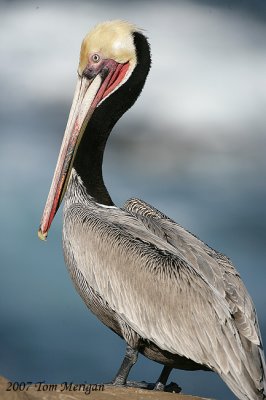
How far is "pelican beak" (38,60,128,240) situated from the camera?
36.7ft

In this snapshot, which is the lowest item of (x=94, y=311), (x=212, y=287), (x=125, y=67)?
(x=94, y=311)

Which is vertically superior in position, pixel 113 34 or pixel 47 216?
pixel 113 34

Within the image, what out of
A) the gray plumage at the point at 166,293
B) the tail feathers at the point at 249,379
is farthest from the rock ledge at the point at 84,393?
the gray plumage at the point at 166,293

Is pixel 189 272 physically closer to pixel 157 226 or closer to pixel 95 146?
pixel 157 226

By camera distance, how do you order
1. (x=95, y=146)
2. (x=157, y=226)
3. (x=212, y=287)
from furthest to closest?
(x=95, y=146)
(x=157, y=226)
(x=212, y=287)

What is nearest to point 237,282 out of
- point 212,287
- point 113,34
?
point 212,287

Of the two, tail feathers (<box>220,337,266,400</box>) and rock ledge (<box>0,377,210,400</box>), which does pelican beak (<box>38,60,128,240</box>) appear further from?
tail feathers (<box>220,337,266,400</box>)

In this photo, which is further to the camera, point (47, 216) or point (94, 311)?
point (47, 216)

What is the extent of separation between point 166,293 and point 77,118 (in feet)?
7.81

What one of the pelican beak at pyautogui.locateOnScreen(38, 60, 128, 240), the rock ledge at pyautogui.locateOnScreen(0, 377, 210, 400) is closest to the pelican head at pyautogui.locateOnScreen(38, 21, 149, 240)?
the pelican beak at pyautogui.locateOnScreen(38, 60, 128, 240)

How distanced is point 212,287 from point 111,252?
3.26 feet

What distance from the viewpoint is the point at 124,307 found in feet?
32.2

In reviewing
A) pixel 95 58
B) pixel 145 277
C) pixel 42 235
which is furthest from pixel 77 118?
pixel 145 277

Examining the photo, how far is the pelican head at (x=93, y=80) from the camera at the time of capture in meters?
11.1
